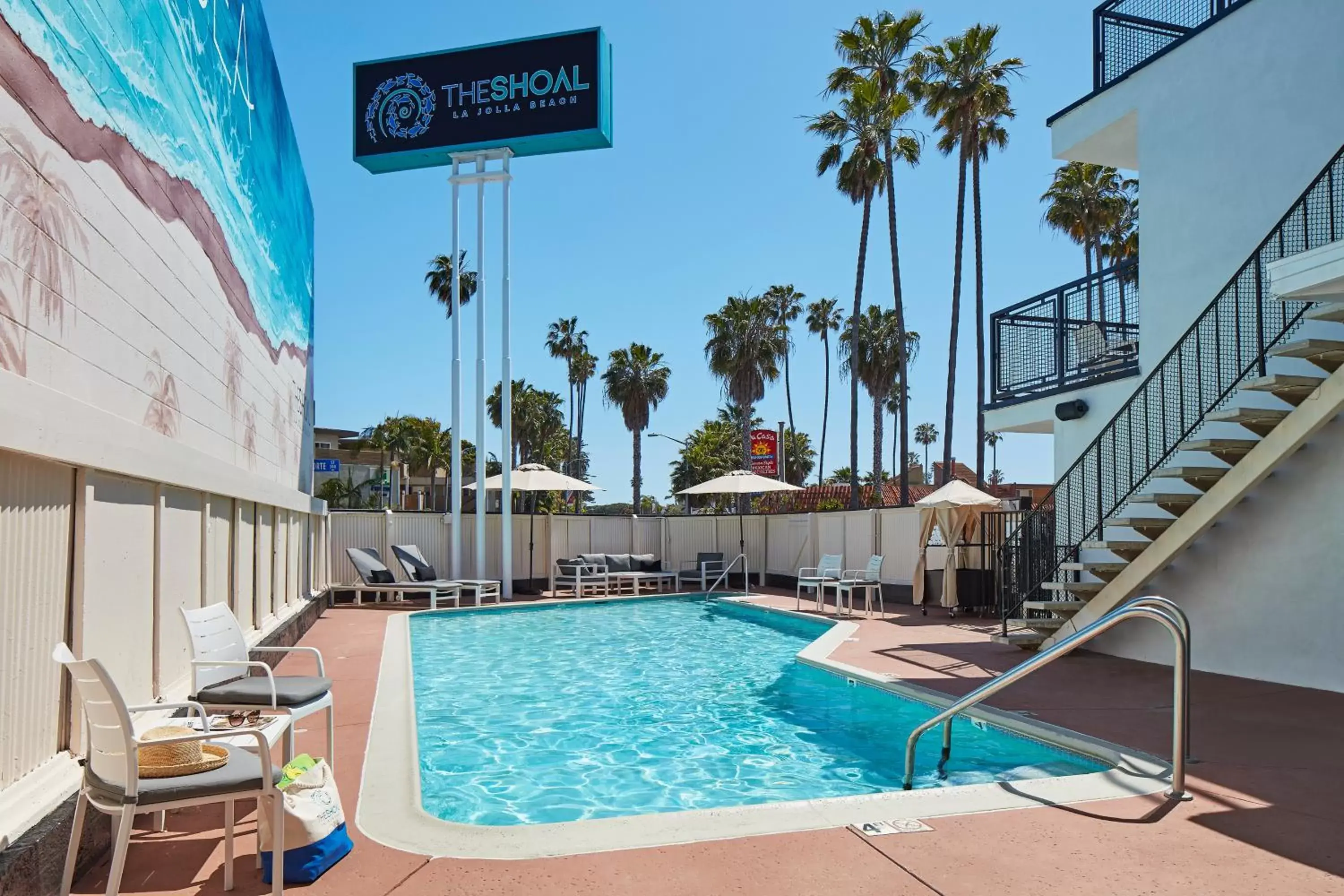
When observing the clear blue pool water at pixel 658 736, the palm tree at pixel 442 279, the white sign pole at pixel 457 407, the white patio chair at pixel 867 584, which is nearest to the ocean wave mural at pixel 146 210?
the clear blue pool water at pixel 658 736

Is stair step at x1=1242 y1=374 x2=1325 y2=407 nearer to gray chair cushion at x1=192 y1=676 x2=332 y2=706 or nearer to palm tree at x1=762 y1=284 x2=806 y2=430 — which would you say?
Result: gray chair cushion at x1=192 y1=676 x2=332 y2=706

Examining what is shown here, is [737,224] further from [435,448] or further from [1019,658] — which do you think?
[435,448]

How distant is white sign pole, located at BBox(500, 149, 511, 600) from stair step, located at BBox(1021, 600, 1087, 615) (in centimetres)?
1055

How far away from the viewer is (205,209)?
7742 millimetres

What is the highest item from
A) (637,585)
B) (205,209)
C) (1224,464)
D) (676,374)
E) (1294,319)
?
(676,374)

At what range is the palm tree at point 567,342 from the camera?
5378cm

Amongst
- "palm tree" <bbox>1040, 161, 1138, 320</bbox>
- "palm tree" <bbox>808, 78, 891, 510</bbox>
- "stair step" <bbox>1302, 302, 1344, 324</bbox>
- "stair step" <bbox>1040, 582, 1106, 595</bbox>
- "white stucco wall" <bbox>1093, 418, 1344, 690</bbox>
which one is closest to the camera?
"stair step" <bbox>1302, 302, 1344, 324</bbox>

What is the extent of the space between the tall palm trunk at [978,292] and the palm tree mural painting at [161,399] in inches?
915

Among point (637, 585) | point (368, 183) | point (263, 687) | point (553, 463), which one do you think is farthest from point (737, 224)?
point (553, 463)

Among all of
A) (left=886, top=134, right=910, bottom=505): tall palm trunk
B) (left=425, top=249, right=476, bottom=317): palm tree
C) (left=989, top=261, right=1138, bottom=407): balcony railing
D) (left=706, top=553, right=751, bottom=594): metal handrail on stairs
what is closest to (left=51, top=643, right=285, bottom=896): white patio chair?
(left=989, top=261, right=1138, bottom=407): balcony railing

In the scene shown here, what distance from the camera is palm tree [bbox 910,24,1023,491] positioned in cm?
2581

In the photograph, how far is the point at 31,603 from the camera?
3803 millimetres

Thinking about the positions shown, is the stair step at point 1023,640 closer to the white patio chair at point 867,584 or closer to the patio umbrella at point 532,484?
the white patio chair at point 867,584

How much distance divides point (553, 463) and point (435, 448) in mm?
9840
